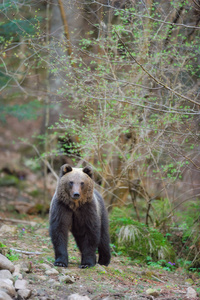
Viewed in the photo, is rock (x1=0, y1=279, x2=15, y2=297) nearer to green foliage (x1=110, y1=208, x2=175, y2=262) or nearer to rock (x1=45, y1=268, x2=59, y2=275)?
rock (x1=45, y1=268, x2=59, y2=275)

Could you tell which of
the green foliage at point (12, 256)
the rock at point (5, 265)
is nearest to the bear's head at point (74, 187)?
the green foliage at point (12, 256)

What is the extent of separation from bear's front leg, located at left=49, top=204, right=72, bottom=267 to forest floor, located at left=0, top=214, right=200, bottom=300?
209 mm

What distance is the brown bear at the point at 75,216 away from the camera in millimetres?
5886

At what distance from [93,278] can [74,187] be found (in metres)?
1.36

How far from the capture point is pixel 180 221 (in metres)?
8.88

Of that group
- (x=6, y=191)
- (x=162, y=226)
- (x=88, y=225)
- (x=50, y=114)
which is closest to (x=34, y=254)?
(x=88, y=225)

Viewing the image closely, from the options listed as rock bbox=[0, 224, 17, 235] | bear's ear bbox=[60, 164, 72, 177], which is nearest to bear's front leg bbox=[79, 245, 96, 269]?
bear's ear bbox=[60, 164, 72, 177]

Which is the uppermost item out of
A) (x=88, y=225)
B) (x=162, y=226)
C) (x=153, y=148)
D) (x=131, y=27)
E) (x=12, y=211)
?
(x=131, y=27)

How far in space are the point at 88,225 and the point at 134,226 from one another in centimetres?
243

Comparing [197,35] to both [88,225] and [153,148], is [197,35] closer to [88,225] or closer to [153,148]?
[153,148]

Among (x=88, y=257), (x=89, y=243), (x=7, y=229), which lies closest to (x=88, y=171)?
(x=89, y=243)

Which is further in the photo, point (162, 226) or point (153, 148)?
point (162, 226)

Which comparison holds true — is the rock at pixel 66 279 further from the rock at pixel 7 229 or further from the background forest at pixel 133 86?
the rock at pixel 7 229

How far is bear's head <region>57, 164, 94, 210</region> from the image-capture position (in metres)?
5.88
